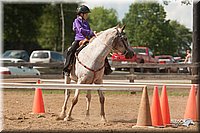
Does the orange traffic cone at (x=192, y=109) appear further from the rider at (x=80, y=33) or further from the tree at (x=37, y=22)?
the tree at (x=37, y=22)

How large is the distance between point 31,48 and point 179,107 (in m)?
52.7

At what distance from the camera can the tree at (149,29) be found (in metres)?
65.3

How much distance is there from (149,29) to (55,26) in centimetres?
1914

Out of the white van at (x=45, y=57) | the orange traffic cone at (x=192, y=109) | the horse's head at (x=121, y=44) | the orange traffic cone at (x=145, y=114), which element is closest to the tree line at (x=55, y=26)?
the white van at (x=45, y=57)

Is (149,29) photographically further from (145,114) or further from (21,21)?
(145,114)

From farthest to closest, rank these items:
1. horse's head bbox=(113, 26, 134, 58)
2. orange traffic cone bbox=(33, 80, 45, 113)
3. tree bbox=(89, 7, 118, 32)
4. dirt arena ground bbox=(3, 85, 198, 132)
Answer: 1. tree bbox=(89, 7, 118, 32)
2. orange traffic cone bbox=(33, 80, 45, 113)
3. horse's head bbox=(113, 26, 134, 58)
4. dirt arena ground bbox=(3, 85, 198, 132)

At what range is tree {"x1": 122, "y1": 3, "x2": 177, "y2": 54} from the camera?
65312mm

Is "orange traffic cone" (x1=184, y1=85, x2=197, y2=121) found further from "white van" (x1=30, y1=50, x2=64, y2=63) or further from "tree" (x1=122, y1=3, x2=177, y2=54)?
"tree" (x1=122, y1=3, x2=177, y2=54)

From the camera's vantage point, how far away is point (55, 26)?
172 feet

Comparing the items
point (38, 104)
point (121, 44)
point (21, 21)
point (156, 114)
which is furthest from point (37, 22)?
point (156, 114)

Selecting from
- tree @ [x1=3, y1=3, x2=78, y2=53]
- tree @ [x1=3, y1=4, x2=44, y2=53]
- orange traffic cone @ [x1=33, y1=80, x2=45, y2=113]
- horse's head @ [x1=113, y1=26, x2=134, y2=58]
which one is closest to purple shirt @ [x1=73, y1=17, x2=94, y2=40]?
horse's head @ [x1=113, y1=26, x2=134, y2=58]

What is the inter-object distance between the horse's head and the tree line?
35.6m

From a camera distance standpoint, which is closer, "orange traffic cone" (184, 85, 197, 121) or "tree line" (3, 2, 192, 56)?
"orange traffic cone" (184, 85, 197, 121)

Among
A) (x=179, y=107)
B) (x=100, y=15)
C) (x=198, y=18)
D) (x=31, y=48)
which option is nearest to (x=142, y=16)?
(x=31, y=48)
